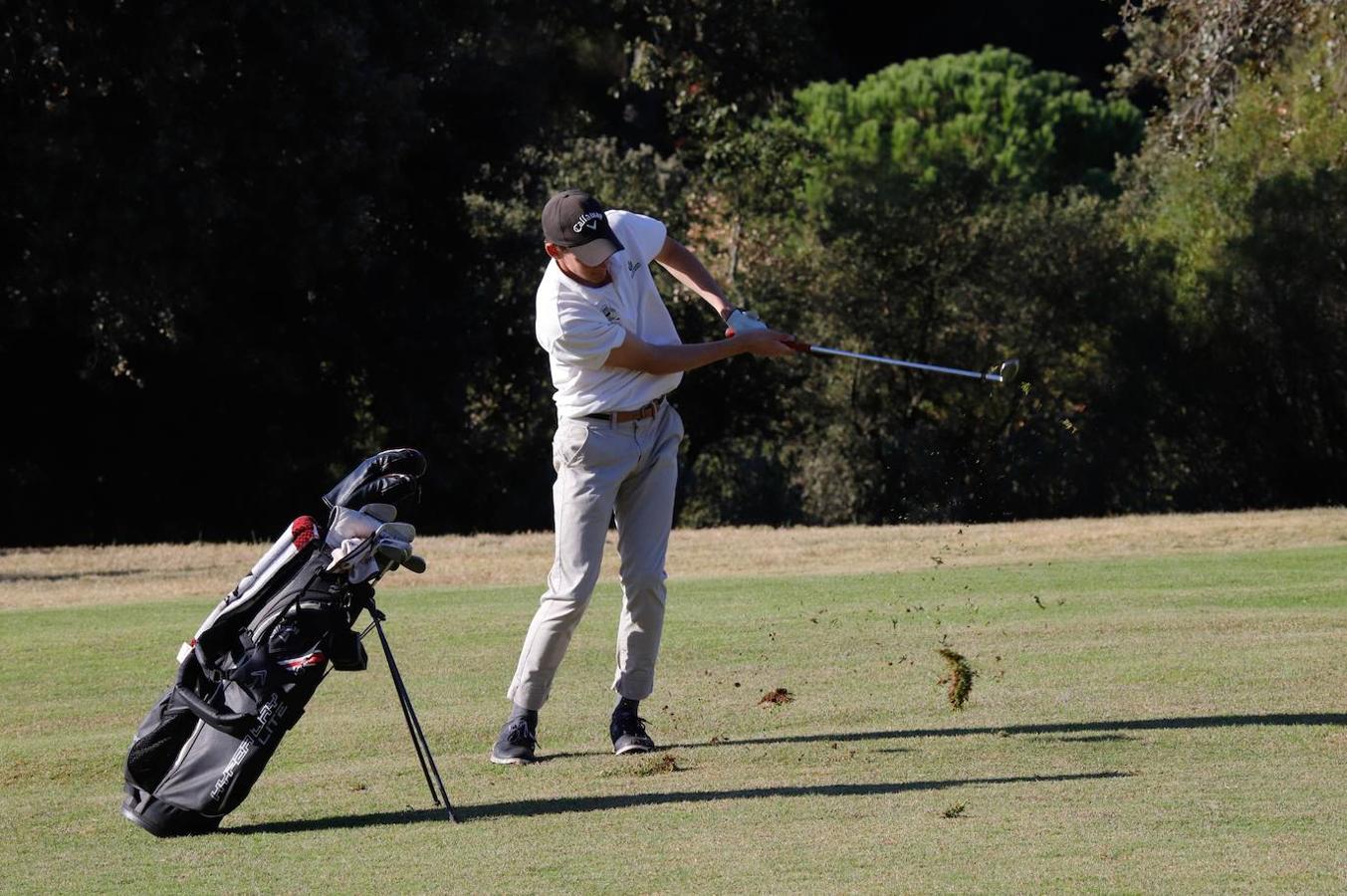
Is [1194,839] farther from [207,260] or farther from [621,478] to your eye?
[207,260]

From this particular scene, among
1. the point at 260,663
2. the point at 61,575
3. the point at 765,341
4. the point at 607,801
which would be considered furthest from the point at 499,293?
the point at 260,663

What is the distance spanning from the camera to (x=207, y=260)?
23.9 m

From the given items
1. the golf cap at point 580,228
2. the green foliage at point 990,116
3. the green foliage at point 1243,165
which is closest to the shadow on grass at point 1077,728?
the golf cap at point 580,228

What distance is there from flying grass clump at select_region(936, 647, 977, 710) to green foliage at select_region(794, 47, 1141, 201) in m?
27.7

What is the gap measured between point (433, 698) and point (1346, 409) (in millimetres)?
20231

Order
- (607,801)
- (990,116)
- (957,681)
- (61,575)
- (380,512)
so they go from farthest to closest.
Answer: (990,116)
(61,575)
(957,681)
(607,801)
(380,512)

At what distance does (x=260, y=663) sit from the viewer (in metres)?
6.50

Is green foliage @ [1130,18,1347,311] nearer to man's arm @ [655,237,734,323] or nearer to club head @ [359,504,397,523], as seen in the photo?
man's arm @ [655,237,734,323]

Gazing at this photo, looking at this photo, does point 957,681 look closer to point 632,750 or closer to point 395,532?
point 632,750

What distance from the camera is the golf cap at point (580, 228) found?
7.31 m

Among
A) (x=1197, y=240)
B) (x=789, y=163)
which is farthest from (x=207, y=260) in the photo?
(x=1197, y=240)

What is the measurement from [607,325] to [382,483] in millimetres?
1155

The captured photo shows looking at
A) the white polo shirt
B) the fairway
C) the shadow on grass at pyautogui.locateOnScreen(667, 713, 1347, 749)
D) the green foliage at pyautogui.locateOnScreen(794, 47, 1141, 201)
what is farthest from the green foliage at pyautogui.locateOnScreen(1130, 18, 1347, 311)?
the white polo shirt

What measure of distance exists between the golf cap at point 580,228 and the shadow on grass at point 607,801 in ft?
6.51
